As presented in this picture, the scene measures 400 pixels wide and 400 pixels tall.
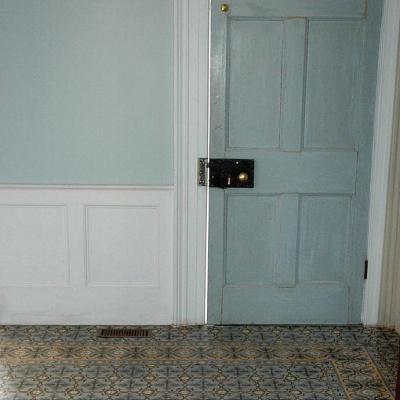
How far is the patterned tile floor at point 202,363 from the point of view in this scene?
3172 millimetres

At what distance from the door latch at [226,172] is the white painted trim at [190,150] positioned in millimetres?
49

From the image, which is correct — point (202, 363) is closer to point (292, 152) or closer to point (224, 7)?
point (292, 152)

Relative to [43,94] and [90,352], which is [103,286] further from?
[43,94]

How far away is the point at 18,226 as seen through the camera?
3.83 m

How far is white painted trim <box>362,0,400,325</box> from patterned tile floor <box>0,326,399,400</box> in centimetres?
27

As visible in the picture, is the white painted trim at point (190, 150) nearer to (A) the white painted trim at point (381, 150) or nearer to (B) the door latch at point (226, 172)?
(B) the door latch at point (226, 172)

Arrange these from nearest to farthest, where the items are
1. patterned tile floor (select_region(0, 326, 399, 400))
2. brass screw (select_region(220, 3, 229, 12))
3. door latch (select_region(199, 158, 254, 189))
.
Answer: patterned tile floor (select_region(0, 326, 399, 400)) → brass screw (select_region(220, 3, 229, 12)) → door latch (select_region(199, 158, 254, 189))

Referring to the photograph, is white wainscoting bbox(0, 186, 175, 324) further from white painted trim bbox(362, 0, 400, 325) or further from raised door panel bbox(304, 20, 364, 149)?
white painted trim bbox(362, 0, 400, 325)

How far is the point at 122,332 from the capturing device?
3811mm

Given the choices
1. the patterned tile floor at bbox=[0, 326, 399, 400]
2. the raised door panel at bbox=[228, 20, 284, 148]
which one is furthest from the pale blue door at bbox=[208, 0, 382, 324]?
the patterned tile floor at bbox=[0, 326, 399, 400]

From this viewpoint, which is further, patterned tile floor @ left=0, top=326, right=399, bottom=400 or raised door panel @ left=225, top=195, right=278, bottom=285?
raised door panel @ left=225, top=195, right=278, bottom=285

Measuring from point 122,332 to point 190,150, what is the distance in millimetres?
1117

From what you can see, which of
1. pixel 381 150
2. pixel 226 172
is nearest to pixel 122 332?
pixel 226 172

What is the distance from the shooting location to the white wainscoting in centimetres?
381
